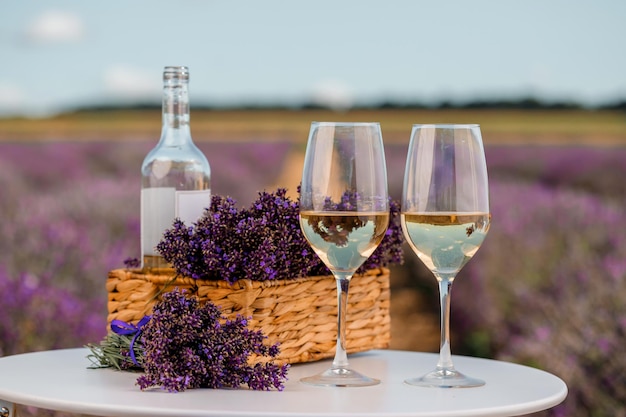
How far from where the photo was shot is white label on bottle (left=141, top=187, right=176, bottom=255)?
2.14 m

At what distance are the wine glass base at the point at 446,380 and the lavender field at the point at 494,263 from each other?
272cm

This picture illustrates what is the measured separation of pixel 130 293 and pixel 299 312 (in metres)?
0.38

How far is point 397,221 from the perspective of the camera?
89.3 inches

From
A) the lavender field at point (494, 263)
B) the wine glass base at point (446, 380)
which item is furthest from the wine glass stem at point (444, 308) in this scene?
the lavender field at point (494, 263)

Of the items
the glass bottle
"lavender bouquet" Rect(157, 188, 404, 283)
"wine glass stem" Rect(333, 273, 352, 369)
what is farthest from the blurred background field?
"wine glass stem" Rect(333, 273, 352, 369)

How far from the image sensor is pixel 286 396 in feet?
5.63

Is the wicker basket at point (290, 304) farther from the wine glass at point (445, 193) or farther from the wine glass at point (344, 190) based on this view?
the wine glass at point (445, 193)

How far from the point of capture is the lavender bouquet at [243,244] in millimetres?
1902

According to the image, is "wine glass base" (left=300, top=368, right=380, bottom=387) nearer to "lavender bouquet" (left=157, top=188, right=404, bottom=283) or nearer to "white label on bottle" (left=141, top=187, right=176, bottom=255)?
"lavender bouquet" (left=157, top=188, right=404, bottom=283)

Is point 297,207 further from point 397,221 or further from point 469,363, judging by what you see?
point 469,363

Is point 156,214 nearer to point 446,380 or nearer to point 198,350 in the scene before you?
point 198,350

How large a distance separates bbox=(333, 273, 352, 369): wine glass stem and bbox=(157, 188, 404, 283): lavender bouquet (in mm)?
160

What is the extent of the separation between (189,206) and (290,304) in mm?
318

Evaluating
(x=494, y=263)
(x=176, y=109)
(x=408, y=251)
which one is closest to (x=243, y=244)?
(x=176, y=109)
